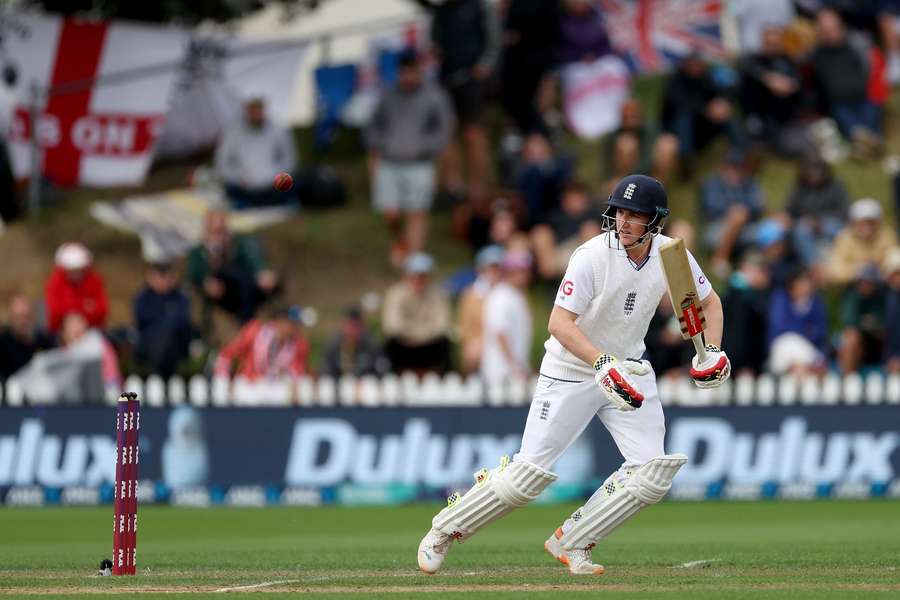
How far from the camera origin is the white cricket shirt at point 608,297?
360 inches

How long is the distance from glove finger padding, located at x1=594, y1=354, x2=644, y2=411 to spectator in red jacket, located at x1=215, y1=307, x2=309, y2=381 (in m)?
8.45

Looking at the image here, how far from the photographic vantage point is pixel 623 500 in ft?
30.7

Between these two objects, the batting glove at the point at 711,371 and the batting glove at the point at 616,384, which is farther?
the batting glove at the point at 711,371

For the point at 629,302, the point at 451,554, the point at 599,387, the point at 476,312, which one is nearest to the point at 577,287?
the point at 629,302

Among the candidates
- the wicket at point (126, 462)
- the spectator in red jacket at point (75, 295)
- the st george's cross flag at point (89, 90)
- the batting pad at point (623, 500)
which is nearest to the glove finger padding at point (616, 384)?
the batting pad at point (623, 500)

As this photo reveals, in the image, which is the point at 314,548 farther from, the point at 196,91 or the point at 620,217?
the point at 196,91

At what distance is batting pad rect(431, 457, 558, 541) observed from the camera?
30.5 ft

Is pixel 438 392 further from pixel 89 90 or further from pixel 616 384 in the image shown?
pixel 616 384

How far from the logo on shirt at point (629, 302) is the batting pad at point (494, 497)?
0.93m

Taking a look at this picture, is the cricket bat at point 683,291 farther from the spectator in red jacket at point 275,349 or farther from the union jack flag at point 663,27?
the union jack flag at point 663,27

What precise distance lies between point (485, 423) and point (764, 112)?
7.24 metres

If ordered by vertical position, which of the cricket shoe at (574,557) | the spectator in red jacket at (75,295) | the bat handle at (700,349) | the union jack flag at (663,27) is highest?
the union jack flag at (663,27)

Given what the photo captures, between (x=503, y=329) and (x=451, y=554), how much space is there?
19.3 ft

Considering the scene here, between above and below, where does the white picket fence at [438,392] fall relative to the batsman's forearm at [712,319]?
below
